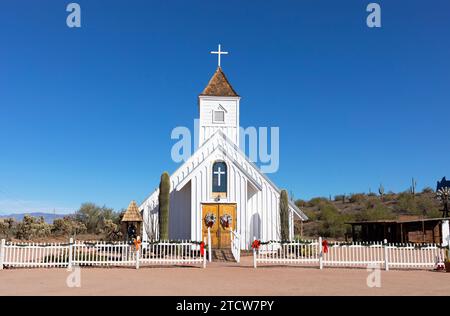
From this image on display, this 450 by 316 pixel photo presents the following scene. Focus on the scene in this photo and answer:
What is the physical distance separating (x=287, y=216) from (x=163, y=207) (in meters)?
5.84

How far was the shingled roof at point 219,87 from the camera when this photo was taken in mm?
25094

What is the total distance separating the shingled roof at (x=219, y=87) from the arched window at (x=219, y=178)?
5128mm

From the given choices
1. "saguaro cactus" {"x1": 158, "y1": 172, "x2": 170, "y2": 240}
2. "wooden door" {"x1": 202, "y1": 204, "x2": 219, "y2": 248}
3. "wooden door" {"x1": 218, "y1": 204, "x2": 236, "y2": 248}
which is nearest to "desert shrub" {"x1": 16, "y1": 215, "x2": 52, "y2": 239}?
"saguaro cactus" {"x1": 158, "y1": 172, "x2": 170, "y2": 240}

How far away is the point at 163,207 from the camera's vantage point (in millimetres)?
20078

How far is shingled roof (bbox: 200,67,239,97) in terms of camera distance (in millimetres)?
25094

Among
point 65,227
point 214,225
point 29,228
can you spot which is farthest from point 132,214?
point 65,227

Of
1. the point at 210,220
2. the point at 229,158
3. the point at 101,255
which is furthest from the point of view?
the point at 229,158

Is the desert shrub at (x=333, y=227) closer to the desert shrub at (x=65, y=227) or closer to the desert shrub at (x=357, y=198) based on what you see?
the desert shrub at (x=357, y=198)

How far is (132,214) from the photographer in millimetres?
20953

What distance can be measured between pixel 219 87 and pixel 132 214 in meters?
9.09

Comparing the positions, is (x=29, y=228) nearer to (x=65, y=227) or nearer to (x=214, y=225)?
(x=65, y=227)
